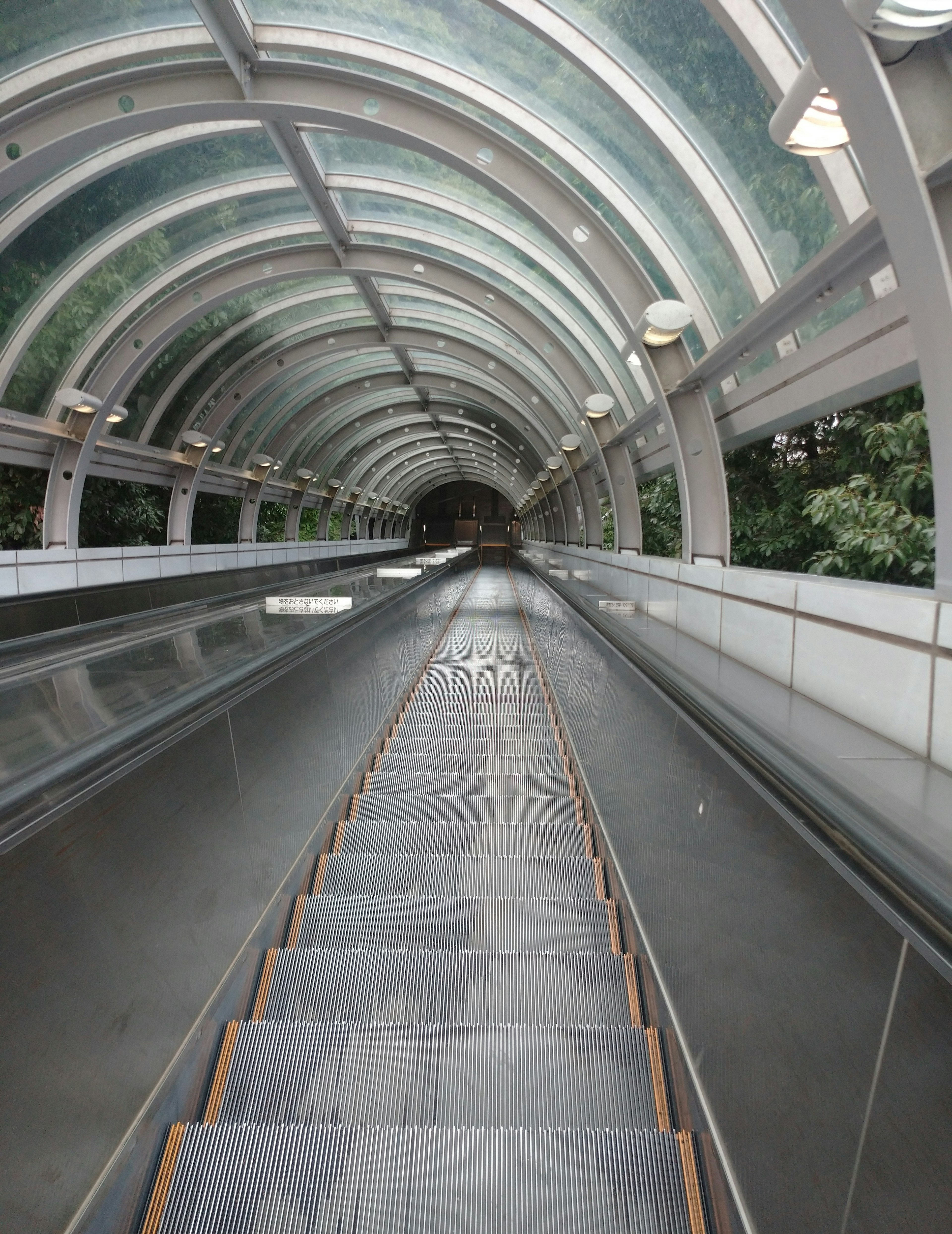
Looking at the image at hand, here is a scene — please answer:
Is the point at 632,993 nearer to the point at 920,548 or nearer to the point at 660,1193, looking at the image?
the point at 660,1193

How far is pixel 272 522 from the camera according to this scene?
1218 inches

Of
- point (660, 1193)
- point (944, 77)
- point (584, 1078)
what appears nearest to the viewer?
point (660, 1193)

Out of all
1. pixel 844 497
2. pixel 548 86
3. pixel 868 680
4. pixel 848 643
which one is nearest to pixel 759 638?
pixel 848 643

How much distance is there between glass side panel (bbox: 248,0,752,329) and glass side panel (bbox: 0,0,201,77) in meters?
0.80

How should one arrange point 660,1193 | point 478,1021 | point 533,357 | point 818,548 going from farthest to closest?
point 533,357
point 818,548
point 478,1021
point 660,1193

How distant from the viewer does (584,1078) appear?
2428mm

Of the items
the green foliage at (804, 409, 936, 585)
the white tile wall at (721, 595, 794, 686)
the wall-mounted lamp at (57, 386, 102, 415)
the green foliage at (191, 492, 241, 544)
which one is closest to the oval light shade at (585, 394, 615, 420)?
the green foliage at (804, 409, 936, 585)

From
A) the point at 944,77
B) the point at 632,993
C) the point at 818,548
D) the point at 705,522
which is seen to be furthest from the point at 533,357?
the point at 632,993

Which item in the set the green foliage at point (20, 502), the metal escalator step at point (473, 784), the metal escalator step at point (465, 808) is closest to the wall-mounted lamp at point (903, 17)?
the metal escalator step at point (465, 808)

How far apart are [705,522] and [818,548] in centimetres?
411

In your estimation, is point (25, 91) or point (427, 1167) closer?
point (427, 1167)

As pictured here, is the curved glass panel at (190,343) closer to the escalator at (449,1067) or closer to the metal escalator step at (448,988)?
the escalator at (449,1067)

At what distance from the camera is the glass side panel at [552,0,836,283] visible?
5.46m

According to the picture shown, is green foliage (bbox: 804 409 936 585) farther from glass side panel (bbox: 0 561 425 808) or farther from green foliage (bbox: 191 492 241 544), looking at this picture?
green foliage (bbox: 191 492 241 544)
